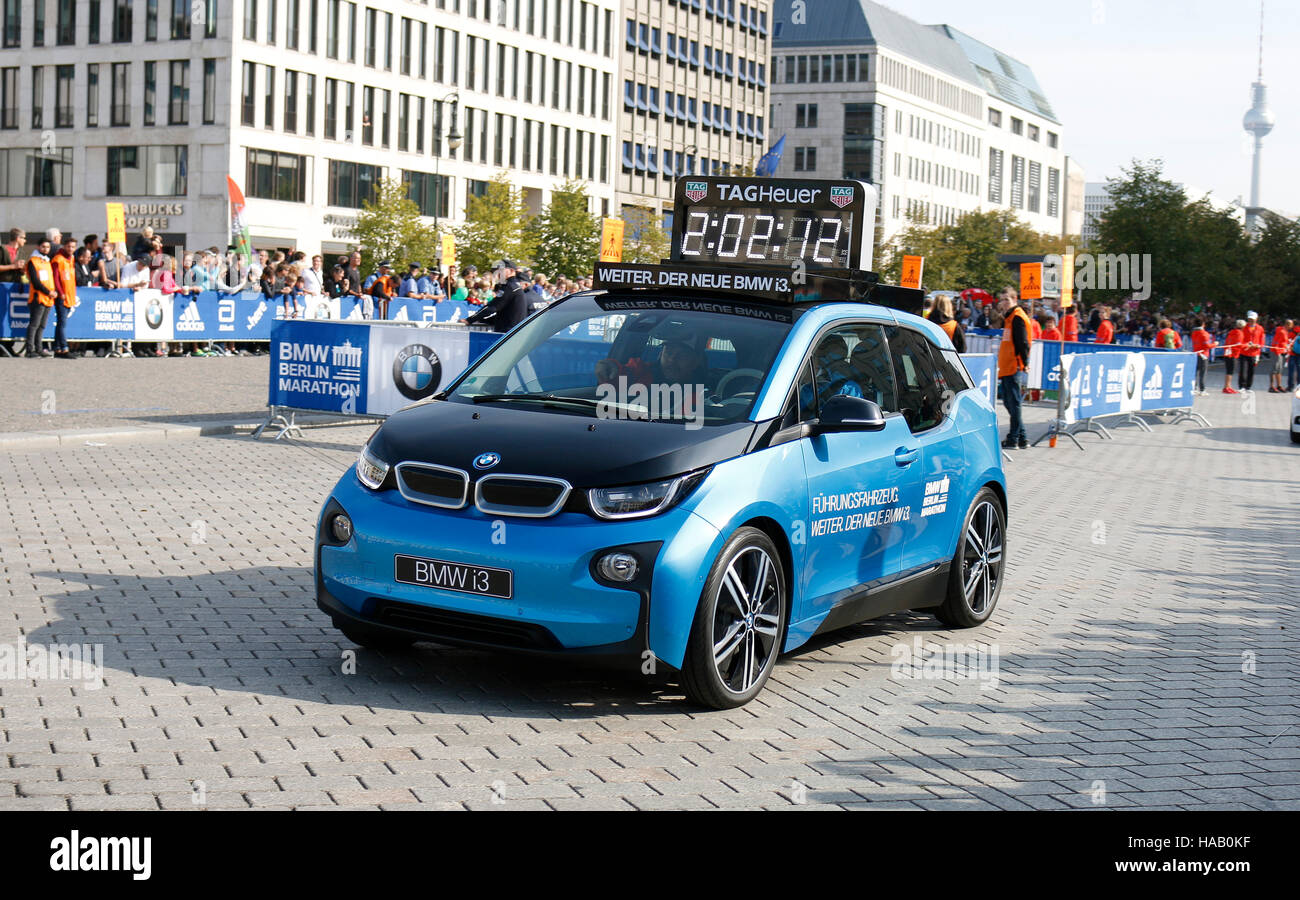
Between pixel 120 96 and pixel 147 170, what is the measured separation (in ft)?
13.7

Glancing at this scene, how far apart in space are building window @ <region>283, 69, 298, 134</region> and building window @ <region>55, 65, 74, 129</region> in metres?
10.2

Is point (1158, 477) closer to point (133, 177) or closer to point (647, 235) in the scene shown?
point (133, 177)

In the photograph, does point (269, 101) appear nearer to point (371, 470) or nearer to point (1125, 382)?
point (1125, 382)

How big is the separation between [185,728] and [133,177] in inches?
2781

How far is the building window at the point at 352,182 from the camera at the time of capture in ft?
248

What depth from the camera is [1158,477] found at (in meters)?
18.7

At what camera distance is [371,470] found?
6801 mm

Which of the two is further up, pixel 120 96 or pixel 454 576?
pixel 120 96

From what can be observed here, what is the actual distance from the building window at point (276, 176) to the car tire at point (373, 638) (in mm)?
66193

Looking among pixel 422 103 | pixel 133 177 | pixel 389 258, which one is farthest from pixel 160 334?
pixel 422 103

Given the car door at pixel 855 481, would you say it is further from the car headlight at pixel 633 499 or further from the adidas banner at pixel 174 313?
the adidas banner at pixel 174 313

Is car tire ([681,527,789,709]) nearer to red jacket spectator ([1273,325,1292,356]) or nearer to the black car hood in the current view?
the black car hood

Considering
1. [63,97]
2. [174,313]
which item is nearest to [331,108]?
[63,97]
